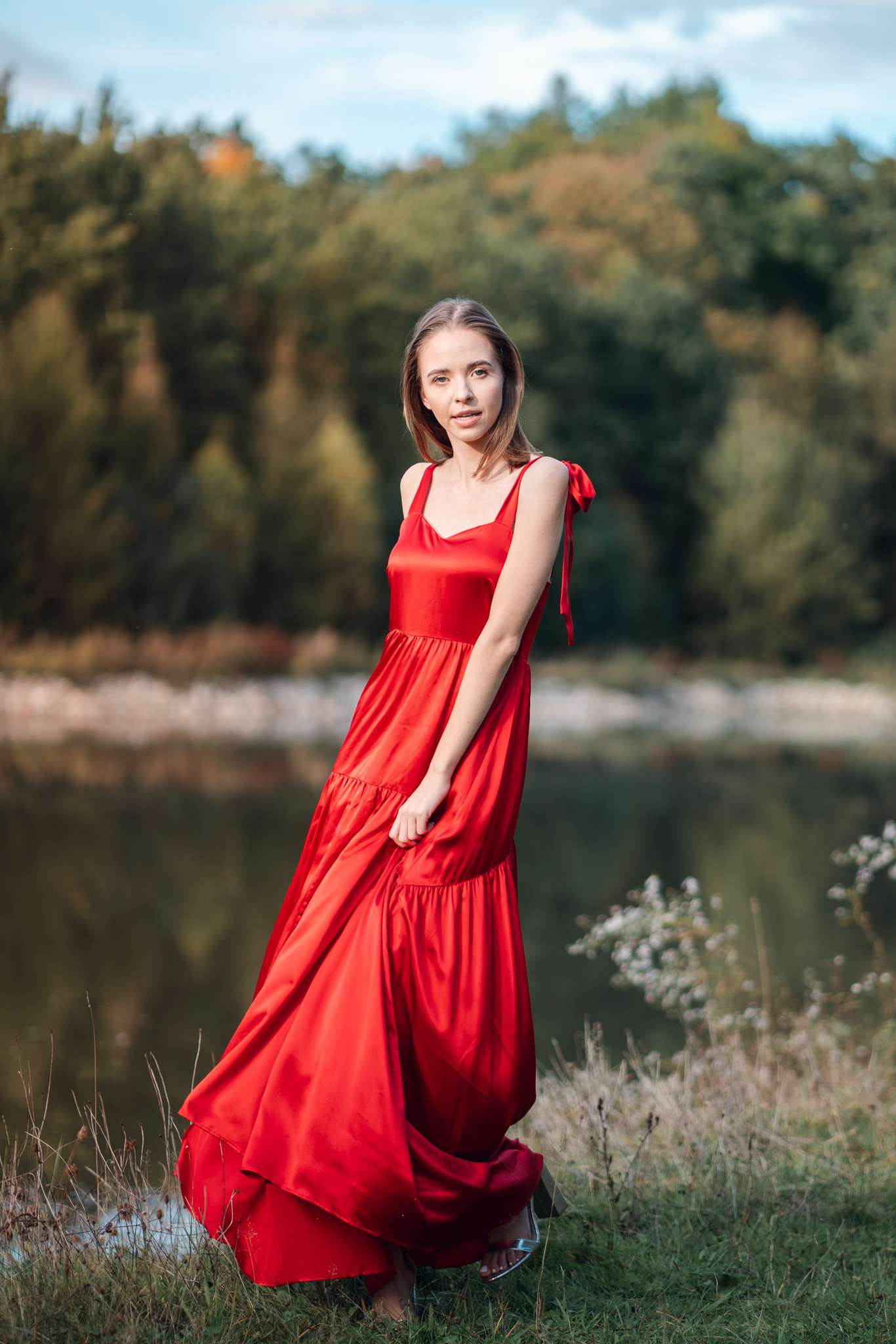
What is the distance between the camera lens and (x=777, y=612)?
105 feet

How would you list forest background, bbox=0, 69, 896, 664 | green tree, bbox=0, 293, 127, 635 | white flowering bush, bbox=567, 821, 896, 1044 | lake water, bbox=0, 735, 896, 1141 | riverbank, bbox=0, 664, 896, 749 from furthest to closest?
forest background, bbox=0, 69, 896, 664, green tree, bbox=0, 293, 127, 635, riverbank, bbox=0, 664, 896, 749, lake water, bbox=0, 735, 896, 1141, white flowering bush, bbox=567, 821, 896, 1044

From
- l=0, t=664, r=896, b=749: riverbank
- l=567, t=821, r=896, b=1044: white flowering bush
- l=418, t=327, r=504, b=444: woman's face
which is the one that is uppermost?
l=418, t=327, r=504, b=444: woman's face

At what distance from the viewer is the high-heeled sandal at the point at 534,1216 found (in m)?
2.65

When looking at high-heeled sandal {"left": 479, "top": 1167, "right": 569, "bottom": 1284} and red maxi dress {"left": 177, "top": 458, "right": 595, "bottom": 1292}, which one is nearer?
red maxi dress {"left": 177, "top": 458, "right": 595, "bottom": 1292}

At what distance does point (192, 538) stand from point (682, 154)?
2317 cm

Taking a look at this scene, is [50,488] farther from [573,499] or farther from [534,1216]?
[534,1216]

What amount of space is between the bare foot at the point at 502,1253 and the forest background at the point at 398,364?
1460 cm

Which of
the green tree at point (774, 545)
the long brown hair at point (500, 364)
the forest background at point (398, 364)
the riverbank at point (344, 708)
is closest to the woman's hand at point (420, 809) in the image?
the long brown hair at point (500, 364)

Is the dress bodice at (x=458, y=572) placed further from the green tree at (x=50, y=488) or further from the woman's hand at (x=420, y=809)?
the green tree at (x=50, y=488)

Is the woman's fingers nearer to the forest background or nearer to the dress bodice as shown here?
the dress bodice

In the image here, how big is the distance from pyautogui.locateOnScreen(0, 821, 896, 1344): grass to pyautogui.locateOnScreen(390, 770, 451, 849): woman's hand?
0.73 m

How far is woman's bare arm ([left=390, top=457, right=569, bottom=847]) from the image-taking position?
255 cm

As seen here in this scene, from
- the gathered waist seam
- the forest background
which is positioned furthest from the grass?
the forest background

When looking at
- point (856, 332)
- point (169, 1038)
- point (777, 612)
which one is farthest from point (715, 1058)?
point (856, 332)
